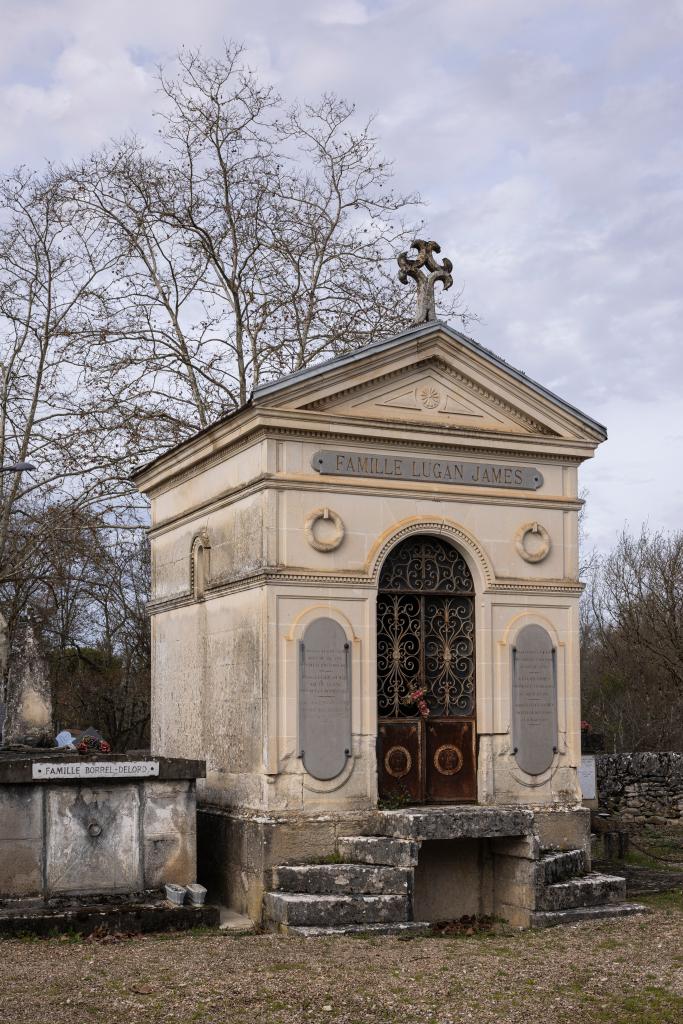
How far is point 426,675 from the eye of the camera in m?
13.2

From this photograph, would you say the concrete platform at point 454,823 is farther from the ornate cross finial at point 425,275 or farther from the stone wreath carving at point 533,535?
the ornate cross finial at point 425,275

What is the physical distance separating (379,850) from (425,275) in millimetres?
6413

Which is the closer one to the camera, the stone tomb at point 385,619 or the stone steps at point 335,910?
the stone steps at point 335,910

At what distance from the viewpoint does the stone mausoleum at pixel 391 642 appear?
12055mm

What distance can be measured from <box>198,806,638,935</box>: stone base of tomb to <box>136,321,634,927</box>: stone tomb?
3 centimetres

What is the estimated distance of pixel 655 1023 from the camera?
8328 mm

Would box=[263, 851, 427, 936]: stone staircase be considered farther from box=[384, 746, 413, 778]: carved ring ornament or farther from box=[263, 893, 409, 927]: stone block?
box=[384, 746, 413, 778]: carved ring ornament

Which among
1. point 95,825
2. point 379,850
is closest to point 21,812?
point 95,825

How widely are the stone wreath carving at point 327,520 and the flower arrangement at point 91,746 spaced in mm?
2937

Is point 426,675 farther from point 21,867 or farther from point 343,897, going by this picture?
point 21,867

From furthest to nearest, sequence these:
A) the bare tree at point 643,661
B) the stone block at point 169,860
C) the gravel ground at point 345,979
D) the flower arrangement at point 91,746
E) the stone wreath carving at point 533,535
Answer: the bare tree at point 643,661
the stone wreath carving at point 533,535
the flower arrangement at point 91,746
the stone block at point 169,860
the gravel ground at point 345,979

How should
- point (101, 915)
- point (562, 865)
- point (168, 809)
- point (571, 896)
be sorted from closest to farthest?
point (101, 915) < point (168, 809) < point (571, 896) < point (562, 865)

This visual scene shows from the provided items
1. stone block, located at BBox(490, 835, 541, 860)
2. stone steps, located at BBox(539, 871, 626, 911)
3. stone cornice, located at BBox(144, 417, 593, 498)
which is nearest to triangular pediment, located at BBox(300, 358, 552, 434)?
stone cornice, located at BBox(144, 417, 593, 498)

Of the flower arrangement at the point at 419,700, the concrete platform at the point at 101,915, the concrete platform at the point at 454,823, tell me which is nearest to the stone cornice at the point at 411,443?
the flower arrangement at the point at 419,700
